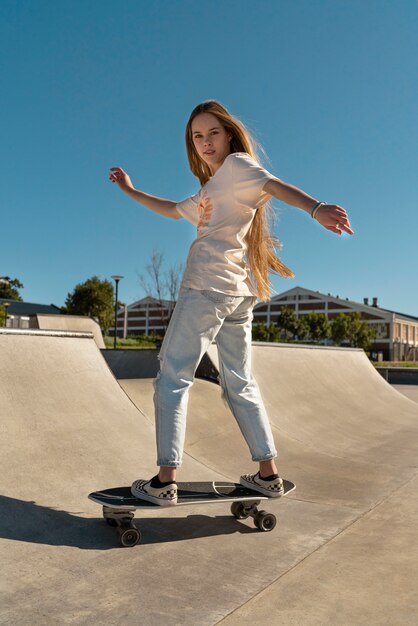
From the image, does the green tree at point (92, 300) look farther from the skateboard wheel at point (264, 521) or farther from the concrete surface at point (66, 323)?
the skateboard wheel at point (264, 521)

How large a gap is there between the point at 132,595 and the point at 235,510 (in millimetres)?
915

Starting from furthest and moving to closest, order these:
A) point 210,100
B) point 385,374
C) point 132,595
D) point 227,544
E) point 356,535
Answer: point 385,374
point 210,100
point 356,535
point 227,544
point 132,595

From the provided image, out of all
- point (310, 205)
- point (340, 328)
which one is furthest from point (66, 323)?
point (340, 328)

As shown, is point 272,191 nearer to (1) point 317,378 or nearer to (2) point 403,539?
→ (2) point 403,539

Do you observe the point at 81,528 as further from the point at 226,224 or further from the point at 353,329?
the point at 353,329

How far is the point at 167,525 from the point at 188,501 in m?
0.22

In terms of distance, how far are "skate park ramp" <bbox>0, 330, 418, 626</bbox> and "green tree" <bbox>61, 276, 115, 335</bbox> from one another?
49.6 metres

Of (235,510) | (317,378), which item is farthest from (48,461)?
(317,378)

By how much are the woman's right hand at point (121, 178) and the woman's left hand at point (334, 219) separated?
47.8 inches

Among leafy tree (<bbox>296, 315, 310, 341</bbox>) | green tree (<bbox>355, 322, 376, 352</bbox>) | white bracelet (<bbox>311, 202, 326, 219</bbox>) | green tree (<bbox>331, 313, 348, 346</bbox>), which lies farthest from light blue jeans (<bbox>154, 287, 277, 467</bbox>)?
leafy tree (<bbox>296, 315, 310, 341</bbox>)

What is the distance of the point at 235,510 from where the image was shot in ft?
8.60

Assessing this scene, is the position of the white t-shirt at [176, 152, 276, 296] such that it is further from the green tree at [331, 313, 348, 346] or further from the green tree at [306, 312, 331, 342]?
the green tree at [306, 312, 331, 342]

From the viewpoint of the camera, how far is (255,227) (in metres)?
2.69

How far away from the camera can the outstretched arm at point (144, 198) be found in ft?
9.27
